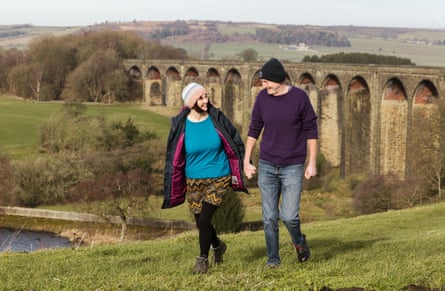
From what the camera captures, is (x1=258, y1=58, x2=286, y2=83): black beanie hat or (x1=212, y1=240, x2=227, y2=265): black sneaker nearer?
(x1=258, y1=58, x2=286, y2=83): black beanie hat

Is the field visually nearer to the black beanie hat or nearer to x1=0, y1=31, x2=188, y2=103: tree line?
the black beanie hat

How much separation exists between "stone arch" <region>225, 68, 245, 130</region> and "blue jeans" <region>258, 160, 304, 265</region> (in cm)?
5646

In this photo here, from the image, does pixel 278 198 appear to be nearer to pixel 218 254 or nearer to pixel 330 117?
pixel 218 254

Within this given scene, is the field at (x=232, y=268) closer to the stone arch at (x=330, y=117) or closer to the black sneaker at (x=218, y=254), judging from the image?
the black sneaker at (x=218, y=254)

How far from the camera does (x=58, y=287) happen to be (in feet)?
20.8

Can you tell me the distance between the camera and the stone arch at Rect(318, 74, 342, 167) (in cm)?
4725

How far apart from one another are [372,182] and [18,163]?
21761 mm

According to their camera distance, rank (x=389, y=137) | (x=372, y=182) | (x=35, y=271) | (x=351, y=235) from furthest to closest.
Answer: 1. (x=389, y=137)
2. (x=372, y=182)
3. (x=351, y=235)
4. (x=35, y=271)

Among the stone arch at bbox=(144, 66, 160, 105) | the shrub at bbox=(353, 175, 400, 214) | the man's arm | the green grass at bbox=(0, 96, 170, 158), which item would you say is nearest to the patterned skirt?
the man's arm

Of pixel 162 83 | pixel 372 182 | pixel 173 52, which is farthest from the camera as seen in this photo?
pixel 173 52

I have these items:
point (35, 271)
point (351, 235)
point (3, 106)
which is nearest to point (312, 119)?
point (35, 271)

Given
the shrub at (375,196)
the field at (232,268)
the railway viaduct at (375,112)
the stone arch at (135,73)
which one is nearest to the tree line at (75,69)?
the stone arch at (135,73)

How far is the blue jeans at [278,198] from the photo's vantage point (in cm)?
674

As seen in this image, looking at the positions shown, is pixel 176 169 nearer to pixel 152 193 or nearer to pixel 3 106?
pixel 152 193
